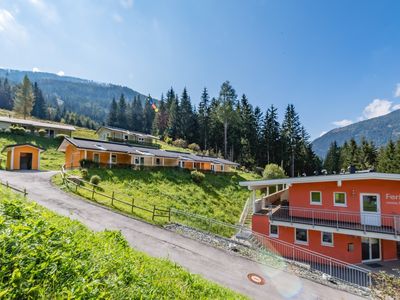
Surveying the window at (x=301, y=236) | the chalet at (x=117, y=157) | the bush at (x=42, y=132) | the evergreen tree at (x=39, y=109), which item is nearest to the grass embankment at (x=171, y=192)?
the chalet at (x=117, y=157)

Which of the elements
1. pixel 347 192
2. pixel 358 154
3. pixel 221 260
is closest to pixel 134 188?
pixel 221 260

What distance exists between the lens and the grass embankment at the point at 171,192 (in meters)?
21.0

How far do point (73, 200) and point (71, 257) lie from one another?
49.5 feet

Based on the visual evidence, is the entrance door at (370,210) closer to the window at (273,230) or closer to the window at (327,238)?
the window at (327,238)

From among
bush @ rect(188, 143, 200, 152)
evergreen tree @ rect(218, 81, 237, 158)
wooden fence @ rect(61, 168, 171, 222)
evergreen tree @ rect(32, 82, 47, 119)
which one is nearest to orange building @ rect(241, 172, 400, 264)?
wooden fence @ rect(61, 168, 171, 222)

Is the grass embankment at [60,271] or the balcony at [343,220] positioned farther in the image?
the balcony at [343,220]

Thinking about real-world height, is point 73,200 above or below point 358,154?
below

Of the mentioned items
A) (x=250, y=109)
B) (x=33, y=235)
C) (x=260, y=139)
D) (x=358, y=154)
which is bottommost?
(x=33, y=235)

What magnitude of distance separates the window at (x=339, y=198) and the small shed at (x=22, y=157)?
35209mm

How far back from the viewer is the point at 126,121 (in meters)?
85.0

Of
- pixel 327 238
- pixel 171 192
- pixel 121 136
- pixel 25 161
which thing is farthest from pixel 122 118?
pixel 327 238

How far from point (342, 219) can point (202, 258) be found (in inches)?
482

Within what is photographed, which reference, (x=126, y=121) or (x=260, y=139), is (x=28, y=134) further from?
(x=260, y=139)

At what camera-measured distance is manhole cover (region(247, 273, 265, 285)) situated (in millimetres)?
10252
